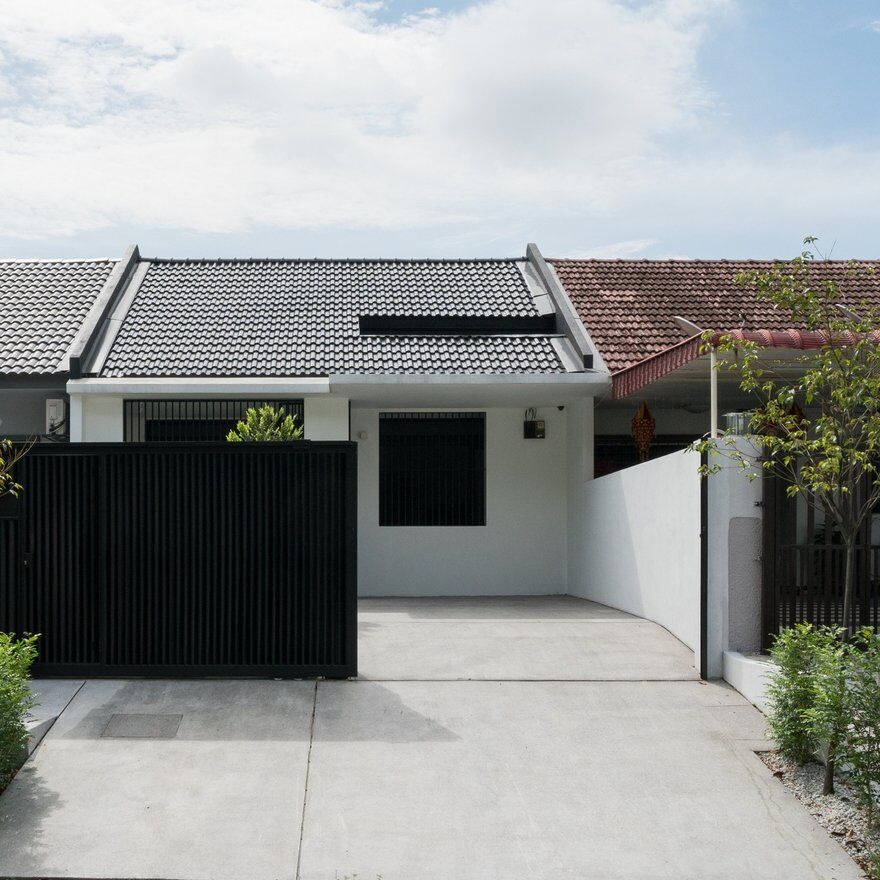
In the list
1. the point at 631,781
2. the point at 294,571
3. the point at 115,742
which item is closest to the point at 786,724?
the point at 631,781

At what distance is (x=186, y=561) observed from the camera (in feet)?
25.4

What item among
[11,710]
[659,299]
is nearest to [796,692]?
[11,710]

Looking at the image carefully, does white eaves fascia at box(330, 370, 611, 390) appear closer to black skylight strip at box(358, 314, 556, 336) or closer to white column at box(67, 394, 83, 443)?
black skylight strip at box(358, 314, 556, 336)

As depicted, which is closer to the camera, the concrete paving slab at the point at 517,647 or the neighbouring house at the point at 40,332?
the concrete paving slab at the point at 517,647

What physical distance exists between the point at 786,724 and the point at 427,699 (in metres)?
2.65

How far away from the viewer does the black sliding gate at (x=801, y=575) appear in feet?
24.8

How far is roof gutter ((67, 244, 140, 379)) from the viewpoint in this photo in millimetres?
12609

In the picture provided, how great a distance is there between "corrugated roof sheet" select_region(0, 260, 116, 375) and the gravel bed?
396 inches

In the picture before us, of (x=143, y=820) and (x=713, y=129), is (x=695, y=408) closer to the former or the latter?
(x=713, y=129)

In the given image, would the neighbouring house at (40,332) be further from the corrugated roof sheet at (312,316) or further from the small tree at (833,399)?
the small tree at (833,399)

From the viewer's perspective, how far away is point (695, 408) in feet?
45.5

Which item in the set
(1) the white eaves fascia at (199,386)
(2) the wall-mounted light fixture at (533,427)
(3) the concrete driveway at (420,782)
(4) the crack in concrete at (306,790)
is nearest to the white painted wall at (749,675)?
(3) the concrete driveway at (420,782)

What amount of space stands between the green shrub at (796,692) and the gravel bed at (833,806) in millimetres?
95

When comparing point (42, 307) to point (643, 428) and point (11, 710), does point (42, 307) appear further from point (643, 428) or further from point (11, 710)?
point (11, 710)
